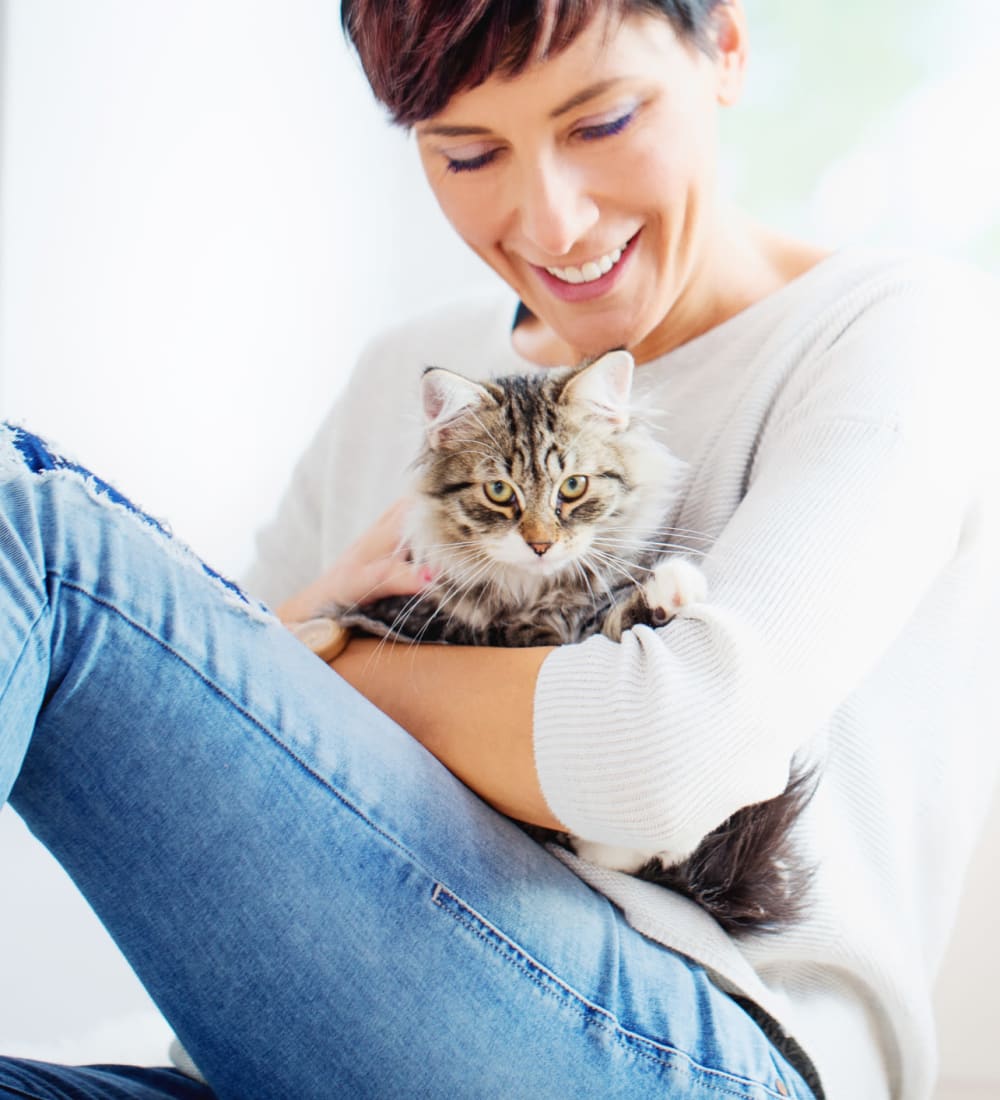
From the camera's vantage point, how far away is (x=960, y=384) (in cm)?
113

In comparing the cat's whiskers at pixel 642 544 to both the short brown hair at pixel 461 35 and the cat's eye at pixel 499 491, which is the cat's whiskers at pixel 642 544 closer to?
the cat's eye at pixel 499 491

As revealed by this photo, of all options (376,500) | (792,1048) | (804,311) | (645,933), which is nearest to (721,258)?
(804,311)

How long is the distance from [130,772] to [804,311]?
3.14 feet

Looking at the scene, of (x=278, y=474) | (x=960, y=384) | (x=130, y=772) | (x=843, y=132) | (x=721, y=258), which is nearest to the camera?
(x=130, y=772)

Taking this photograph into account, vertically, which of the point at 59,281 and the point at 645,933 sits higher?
the point at 59,281

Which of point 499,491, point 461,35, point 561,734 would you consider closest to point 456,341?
point 499,491

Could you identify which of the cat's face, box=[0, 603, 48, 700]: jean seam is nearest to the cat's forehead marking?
the cat's face

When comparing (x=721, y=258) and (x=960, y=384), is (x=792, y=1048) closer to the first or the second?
A: (x=960, y=384)

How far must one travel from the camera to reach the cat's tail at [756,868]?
3.67ft

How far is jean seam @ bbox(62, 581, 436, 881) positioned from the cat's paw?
13.6 inches

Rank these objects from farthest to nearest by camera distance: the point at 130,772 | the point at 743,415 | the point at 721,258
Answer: the point at 721,258 < the point at 743,415 < the point at 130,772

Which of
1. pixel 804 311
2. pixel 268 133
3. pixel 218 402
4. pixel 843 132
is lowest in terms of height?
pixel 218 402

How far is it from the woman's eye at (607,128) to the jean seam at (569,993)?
0.87 m

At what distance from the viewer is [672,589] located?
107cm
